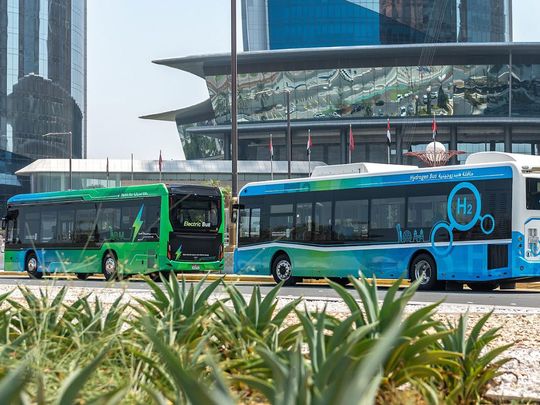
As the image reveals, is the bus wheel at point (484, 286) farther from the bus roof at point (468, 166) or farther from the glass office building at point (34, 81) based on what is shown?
the glass office building at point (34, 81)

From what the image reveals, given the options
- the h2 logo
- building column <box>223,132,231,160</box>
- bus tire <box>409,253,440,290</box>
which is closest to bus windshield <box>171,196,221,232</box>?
bus tire <box>409,253,440,290</box>

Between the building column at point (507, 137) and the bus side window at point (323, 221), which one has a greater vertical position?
the building column at point (507, 137)

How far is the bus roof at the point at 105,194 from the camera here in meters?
29.6

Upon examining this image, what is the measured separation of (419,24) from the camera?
484 feet

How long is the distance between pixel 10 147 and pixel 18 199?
384 ft

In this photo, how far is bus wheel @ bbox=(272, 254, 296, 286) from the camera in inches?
1058

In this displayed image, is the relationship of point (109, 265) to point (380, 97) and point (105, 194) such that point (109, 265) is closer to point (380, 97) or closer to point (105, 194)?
point (105, 194)

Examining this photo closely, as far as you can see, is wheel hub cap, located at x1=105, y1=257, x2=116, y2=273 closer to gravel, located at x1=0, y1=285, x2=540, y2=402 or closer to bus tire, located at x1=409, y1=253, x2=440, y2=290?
bus tire, located at x1=409, y1=253, x2=440, y2=290

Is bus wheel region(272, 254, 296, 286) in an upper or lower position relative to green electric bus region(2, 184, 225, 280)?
lower

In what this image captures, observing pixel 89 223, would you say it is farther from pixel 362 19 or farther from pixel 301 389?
pixel 362 19

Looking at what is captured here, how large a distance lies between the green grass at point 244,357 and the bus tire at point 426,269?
1568cm

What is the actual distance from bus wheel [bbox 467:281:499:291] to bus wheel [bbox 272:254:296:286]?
4.59 meters

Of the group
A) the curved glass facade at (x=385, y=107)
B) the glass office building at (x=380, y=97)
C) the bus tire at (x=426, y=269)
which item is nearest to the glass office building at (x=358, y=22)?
the glass office building at (x=380, y=97)

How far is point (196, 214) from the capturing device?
30.1 meters
